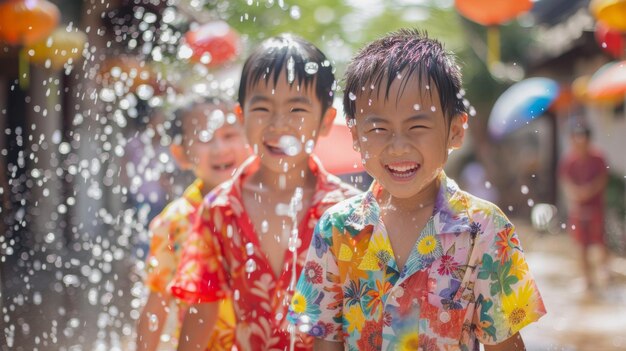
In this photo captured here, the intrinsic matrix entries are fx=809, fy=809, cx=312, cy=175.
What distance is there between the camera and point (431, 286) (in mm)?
1817

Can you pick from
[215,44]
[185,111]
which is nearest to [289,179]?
[185,111]

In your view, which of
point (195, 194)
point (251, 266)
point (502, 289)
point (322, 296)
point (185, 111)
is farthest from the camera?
point (185, 111)

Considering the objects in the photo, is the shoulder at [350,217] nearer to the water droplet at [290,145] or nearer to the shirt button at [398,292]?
the shirt button at [398,292]

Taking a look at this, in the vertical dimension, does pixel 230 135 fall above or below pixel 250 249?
above

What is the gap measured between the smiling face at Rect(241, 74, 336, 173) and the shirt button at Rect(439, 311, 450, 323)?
0.84 metres

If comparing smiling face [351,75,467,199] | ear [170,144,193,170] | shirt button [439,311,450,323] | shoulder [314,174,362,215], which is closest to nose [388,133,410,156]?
smiling face [351,75,467,199]

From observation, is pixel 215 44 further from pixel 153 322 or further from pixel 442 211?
pixel 442 211

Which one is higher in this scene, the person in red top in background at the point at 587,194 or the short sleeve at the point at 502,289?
the person in red top in background at the point at 587,194

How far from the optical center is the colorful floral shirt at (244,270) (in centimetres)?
239

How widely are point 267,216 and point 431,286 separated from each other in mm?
814

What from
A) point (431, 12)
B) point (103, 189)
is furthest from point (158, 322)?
point (431, 12)

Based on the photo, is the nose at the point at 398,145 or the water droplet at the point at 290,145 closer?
the nose at the point at 398,145

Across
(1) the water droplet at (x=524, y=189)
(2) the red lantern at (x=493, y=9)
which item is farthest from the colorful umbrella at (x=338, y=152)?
(1) the water droplet at (x=524, y=189)

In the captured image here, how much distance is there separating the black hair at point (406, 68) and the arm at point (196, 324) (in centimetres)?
84
